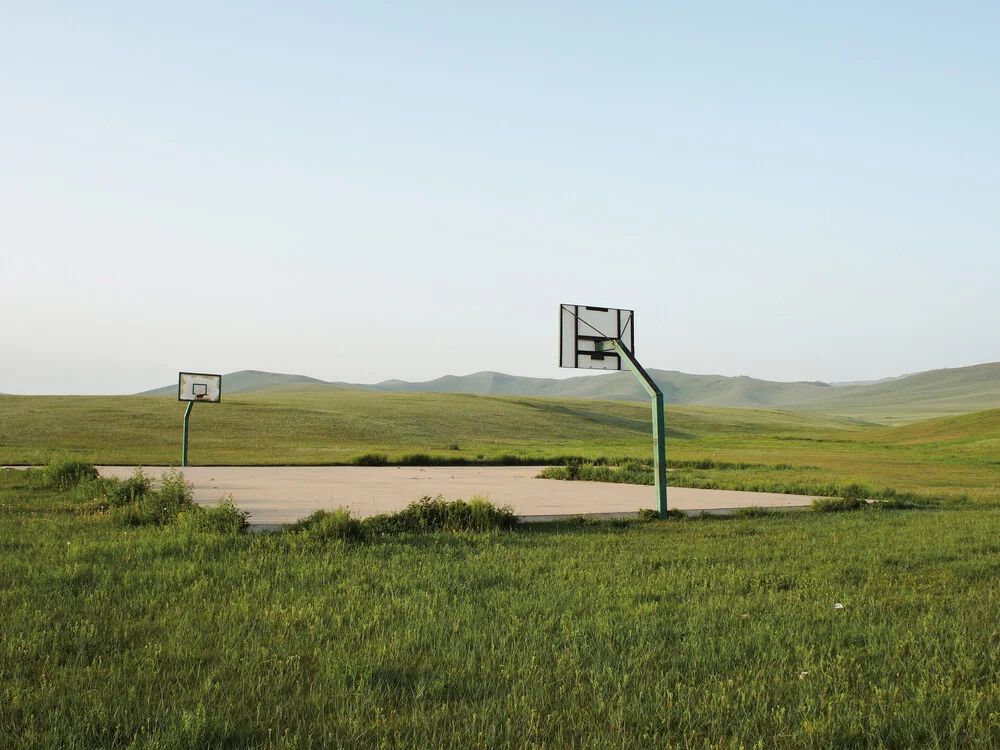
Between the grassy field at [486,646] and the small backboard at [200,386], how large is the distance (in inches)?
826

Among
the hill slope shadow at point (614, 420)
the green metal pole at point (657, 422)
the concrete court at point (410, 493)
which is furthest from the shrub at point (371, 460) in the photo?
the hill slope shadow at point (614, 420)

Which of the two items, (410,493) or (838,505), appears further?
(410,493)

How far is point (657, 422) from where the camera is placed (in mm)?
14898

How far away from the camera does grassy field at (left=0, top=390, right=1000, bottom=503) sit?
91.6 ft

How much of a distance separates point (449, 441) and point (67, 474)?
36886 millimetres

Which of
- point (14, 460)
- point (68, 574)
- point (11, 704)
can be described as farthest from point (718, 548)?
point (14, 460)

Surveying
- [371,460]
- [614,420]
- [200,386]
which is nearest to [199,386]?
[200,386]

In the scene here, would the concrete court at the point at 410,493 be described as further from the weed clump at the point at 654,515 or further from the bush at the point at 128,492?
the bush at the point at 128,492

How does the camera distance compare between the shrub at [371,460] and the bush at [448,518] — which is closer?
the bush at [448,518]

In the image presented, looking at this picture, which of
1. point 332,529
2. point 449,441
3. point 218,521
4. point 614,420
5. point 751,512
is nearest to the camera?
point 332,529

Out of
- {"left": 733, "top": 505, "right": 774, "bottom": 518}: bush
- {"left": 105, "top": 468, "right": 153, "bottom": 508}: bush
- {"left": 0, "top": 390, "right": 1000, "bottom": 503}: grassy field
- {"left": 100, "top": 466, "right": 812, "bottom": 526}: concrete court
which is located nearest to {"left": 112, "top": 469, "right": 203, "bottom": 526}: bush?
{"left": 105, "top": 468, "right": 153, "bottom": 508}: bush

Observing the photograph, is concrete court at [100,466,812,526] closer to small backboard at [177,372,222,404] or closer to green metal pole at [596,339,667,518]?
green metal pole at [596,339,667,518]

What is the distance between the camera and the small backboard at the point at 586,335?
56.9 ft

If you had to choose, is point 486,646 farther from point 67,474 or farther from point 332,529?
point 67,474
